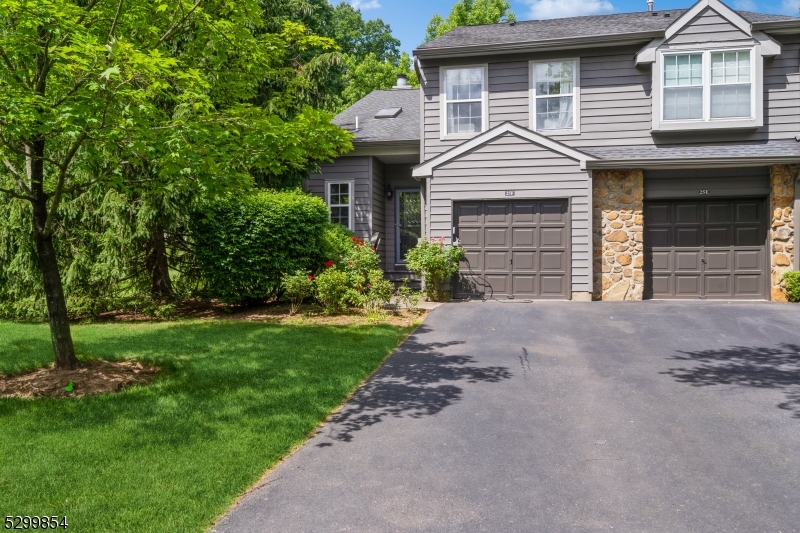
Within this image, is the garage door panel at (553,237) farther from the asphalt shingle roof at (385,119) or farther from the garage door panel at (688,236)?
the asphalt shingle roof at (385,119)

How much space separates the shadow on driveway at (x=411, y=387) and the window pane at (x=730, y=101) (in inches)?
359

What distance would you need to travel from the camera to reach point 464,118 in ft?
47.8

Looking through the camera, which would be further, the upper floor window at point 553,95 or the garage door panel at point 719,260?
the upper floor window at point 553,95

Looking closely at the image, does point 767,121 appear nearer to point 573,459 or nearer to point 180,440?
point 573,459

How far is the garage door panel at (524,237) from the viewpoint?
A: 13.2m

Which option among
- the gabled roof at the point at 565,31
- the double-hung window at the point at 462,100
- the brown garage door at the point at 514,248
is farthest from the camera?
the double-hung window at the point at 462,100

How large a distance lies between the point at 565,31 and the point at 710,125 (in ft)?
13.4

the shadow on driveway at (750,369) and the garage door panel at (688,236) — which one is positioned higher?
the garage door panel at (688,236)

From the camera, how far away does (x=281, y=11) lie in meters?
17.6

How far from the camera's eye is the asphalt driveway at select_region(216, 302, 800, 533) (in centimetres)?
362

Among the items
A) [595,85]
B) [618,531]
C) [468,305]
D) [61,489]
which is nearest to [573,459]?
[618,531]

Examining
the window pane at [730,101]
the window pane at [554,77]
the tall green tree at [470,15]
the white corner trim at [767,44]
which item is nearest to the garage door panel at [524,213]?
the window pane at [554,77]

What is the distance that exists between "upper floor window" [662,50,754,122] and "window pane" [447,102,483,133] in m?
4.21

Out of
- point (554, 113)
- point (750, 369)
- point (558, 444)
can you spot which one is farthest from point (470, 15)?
point (558, 444)
